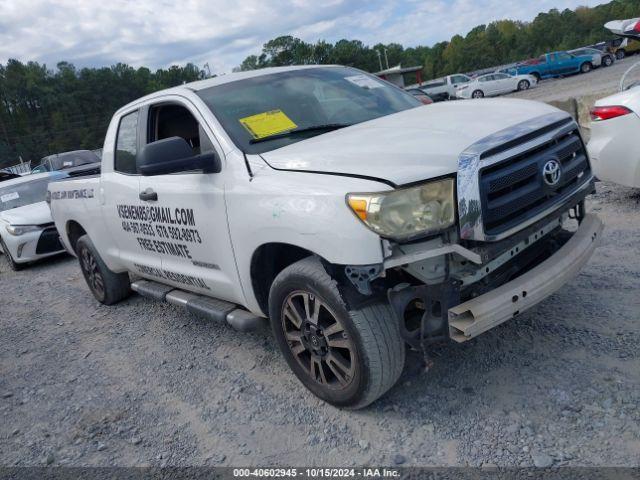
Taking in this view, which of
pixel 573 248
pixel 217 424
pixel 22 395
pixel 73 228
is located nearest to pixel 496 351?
pixel 573 248

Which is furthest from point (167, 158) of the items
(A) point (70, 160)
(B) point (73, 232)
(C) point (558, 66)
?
(C) point (558, 66)

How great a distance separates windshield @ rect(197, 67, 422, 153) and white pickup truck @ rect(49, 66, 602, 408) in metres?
0.01

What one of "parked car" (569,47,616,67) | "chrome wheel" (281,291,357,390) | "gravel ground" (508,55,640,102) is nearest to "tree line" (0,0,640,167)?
"parked car" (569,47,616,67)

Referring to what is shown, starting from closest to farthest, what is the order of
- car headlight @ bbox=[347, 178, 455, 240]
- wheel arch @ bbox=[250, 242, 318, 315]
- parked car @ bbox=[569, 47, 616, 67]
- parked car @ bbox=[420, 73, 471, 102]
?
car headlight @ bbox=[347, 178, 455, 240] → wheel arch @ bbox=[250, 242, 318, 315] → parked car @ bbox=[569, 47, 616, 67] → parked car @ bbox=[420, 73, 471, 102]

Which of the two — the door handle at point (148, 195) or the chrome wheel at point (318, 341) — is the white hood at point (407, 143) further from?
the door handle at point (148, 195)

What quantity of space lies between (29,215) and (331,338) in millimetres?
8133

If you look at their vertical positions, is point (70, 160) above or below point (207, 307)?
above

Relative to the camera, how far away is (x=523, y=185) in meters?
2.92

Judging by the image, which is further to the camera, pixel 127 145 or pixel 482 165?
pixel 127 145

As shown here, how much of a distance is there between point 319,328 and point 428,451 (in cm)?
83

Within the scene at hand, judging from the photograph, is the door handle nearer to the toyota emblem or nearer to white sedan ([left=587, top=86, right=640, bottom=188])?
the toyota emblem

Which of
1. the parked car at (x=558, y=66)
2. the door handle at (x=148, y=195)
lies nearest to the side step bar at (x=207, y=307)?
the door handle at (x=148, y=195)

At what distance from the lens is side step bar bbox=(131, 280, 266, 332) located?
3639 mm

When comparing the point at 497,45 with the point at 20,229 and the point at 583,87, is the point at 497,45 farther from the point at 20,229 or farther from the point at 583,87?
the point at 20,229
